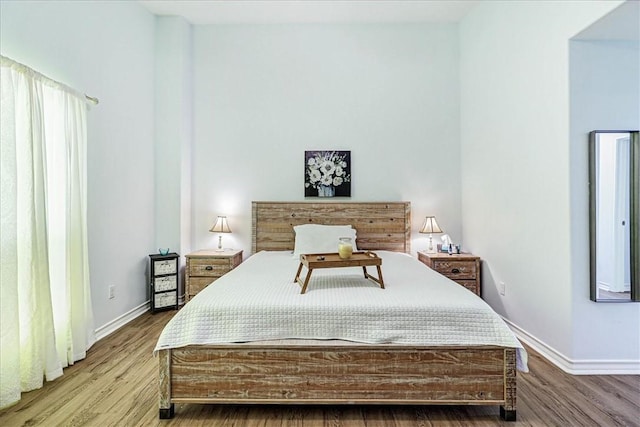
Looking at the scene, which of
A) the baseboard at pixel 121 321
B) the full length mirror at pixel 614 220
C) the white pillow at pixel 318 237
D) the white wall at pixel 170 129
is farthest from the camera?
the white wall at pixel 170 129

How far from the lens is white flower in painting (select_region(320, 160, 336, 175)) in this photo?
12.4ft

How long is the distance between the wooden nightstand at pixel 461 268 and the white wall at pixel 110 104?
303 cm

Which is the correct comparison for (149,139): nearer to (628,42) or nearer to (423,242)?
(423,242)

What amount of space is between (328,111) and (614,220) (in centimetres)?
277

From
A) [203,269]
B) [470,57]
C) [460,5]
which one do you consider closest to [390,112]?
[470,57]

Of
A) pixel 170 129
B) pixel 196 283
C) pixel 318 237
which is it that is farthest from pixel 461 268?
pixel 170 129

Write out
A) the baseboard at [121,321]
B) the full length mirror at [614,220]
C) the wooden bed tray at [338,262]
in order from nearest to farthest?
the wooden bed tray at [338,262] → the full length mirror at [614,220] → the baseboard at [121,321]

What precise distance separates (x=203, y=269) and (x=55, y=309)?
4.21 feet

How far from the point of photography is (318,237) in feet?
10.9

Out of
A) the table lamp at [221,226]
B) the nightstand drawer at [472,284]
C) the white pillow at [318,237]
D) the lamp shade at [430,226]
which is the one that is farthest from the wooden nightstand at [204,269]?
the nightstand drawer at [472,284]

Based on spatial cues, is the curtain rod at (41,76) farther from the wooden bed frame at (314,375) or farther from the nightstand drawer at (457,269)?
the nightstand drawer at (457,269)

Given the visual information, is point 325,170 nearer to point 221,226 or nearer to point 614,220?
point 221,226

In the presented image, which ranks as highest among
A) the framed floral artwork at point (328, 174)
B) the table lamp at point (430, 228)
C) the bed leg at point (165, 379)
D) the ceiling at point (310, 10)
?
Result: the ceiling at point (310, 10)

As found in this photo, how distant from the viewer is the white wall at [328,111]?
12.5ft
